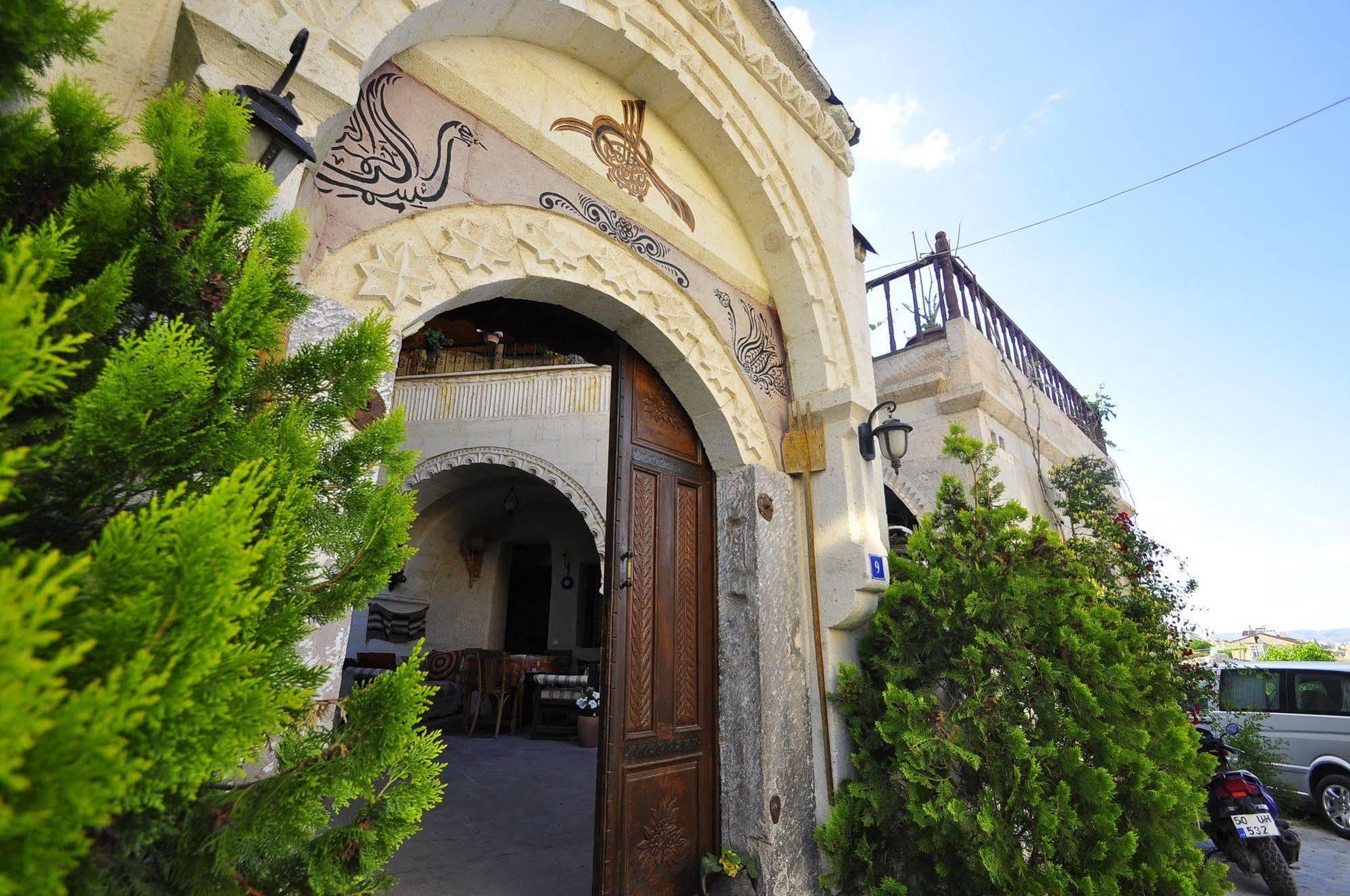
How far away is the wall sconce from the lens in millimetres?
10922

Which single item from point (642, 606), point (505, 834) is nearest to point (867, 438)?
point (642, 606)

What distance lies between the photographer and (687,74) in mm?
3281

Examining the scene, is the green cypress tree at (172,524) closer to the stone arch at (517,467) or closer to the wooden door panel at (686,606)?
the wooden door panel at (686,606)

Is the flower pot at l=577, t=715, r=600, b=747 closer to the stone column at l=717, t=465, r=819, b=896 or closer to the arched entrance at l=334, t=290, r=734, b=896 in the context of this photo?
the arched entrance at l=334, t=290, r=734, b=896

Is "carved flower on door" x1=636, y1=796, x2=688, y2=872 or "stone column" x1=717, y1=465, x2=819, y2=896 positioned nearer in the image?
"carved flower on door" x1=636, y1=796, x2=688, y2=872

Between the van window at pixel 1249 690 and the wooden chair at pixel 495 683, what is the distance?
25.9ft

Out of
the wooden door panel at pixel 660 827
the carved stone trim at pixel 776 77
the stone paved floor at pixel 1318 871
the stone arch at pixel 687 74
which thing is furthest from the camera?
the stone paved floor at pixel 1318 871

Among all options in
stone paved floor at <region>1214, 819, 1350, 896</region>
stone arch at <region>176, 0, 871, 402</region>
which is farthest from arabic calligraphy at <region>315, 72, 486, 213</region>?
stone paved floor at <region>1214, 819, 1350, 896</region>

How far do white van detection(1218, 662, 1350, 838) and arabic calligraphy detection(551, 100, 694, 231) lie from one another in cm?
727

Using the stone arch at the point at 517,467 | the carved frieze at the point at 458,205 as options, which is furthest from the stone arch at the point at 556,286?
the stone arch at the point at 517,467

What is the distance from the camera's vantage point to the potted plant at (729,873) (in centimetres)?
284

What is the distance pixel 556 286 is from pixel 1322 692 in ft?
27.0

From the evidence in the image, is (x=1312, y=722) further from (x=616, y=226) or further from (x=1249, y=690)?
(x=616, y=226)

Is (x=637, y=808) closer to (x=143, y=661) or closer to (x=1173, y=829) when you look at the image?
(x=1173, y=829)
